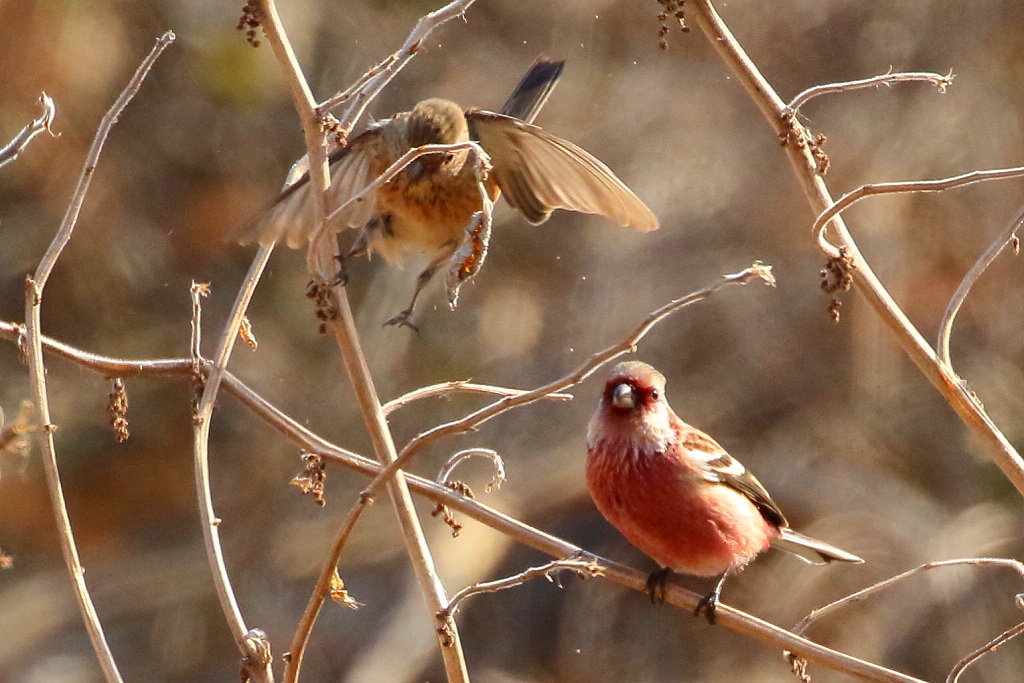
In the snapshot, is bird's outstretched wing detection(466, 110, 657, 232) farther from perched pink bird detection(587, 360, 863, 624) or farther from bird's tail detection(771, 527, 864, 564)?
bird's tail detection(771, 527, 864, 564)

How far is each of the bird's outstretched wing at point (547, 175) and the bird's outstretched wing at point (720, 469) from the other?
79 centimetres

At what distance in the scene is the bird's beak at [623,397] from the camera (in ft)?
13.9

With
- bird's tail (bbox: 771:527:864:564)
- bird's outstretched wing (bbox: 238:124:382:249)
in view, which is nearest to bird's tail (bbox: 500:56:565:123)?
bird's outstretched wing (bbox: 238:124:382:249)

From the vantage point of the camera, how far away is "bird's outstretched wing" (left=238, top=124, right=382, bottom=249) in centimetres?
410

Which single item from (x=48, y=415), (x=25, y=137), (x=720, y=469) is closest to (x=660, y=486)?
(x=720, y=469)

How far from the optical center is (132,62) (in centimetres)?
747

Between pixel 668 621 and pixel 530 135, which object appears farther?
pixel 668 621

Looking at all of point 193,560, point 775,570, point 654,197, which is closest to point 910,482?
point 775,570

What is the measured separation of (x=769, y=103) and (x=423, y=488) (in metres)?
1.18

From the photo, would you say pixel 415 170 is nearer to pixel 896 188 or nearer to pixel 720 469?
pixel 720 469

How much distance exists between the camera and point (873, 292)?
117 inches

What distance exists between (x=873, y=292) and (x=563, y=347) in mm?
5147

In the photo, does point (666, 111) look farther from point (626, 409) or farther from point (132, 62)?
point (626, 409)

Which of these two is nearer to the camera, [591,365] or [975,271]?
[591,365]
